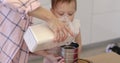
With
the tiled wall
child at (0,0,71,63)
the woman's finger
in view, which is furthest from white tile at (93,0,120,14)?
the woman's finger

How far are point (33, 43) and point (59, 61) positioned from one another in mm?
149

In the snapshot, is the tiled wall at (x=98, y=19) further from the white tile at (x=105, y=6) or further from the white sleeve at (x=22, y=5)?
the white sleeve at (x=22, y=5)

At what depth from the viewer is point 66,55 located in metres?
0.79

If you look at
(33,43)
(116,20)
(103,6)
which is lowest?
(116,20)

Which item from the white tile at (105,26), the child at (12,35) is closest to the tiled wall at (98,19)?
the white tile at (105,26)

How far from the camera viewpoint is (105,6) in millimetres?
2348

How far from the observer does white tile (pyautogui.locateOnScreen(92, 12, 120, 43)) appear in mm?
2361

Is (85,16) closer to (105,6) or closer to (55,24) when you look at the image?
(105,6)

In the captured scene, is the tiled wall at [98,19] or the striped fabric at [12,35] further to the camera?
the tiled wall at [98,19]

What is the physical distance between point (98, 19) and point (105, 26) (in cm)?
15

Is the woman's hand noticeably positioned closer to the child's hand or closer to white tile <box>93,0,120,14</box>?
the child's hand

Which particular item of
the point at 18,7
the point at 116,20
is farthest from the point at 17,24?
the point at 116,20

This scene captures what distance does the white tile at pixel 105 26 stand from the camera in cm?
236

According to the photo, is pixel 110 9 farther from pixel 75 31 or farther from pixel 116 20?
pixel 75 31
